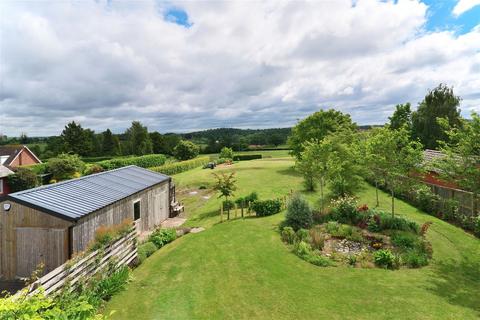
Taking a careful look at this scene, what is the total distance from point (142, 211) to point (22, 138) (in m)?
124

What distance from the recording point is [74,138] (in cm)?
6888

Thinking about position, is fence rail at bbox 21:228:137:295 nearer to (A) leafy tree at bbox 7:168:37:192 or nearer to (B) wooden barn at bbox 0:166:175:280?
(B) wooden barn at bbox 0:166:175:280

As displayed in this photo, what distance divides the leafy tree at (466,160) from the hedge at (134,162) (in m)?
40.2

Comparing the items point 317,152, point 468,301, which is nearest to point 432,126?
point 317,152

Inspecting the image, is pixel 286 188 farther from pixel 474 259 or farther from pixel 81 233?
pixel 81 233

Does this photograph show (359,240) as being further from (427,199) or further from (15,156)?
(15,156)

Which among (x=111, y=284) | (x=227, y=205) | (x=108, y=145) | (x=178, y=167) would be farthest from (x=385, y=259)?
(x=108, y=145)

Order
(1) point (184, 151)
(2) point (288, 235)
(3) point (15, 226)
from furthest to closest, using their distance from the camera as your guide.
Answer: (1) point (184, 151) → (2) point (288, 235) → (3) point (15, 226)

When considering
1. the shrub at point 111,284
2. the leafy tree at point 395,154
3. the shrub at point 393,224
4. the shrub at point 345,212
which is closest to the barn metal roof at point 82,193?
the shrub at point 111,284

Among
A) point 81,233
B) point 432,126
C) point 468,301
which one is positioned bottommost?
point 468,301

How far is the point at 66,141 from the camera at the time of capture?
224 ft

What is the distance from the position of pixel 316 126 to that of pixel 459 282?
3275 cm

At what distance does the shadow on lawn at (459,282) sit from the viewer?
32.7 ft

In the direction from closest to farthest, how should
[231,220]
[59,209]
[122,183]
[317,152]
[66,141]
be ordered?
[59,209]
[122,183]
[231,220]
[317,152]
[66,141]
